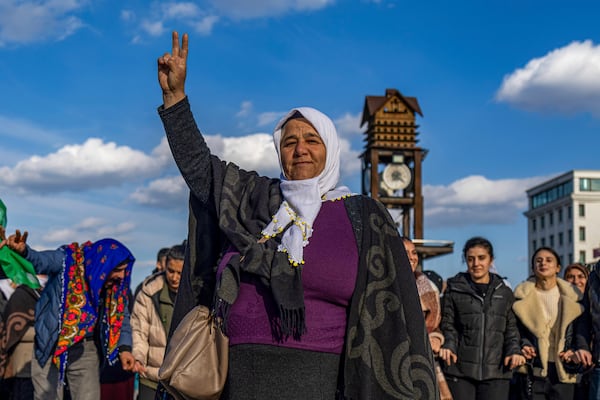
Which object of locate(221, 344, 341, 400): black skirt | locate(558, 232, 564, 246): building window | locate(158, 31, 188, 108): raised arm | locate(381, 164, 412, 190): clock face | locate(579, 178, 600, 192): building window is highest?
locate(579, 178, 600, 192): building window

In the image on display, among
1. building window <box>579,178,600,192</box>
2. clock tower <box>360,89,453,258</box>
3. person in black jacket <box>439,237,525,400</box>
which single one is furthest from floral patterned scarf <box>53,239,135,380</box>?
building window <box>579,178,600,192</box>

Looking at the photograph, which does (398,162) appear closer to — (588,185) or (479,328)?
(479,328)

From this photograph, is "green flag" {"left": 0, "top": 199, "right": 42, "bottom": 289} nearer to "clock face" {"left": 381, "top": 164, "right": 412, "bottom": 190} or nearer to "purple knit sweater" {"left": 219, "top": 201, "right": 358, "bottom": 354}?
"purple knit sweater" {"left": 219, "top": 201, "right": 358, "bottom": 354}

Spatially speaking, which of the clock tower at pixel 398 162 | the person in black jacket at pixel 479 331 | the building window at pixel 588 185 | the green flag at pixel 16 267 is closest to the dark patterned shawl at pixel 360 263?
the green flag at pixel 16 267

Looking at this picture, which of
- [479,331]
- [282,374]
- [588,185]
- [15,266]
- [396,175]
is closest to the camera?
[282,374]

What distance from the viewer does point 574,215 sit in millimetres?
99438

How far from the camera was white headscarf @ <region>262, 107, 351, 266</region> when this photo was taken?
310 centimetres

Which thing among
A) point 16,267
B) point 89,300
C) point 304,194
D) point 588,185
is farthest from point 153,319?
point 588,185

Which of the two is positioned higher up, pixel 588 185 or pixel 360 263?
pixel 588 185

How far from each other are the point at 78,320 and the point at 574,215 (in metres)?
98.9

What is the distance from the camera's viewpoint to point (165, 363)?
3025mm

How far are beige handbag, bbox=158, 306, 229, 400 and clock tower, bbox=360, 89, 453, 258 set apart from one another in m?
32.5

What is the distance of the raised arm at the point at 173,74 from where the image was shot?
3178mm

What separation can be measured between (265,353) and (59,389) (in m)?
4.30
